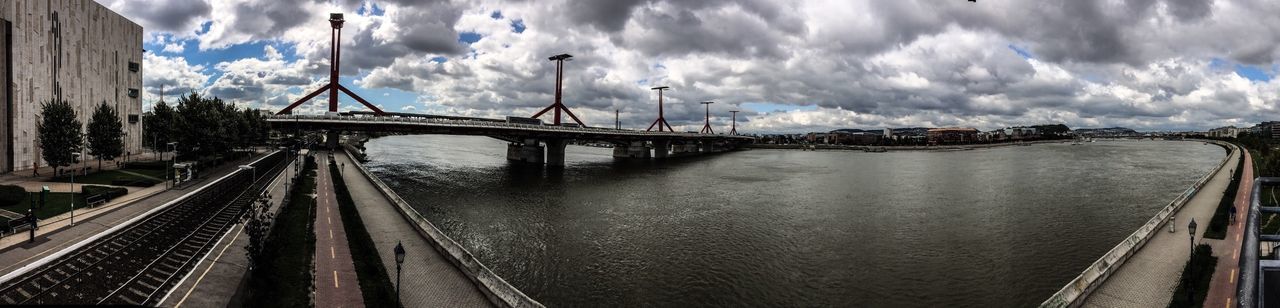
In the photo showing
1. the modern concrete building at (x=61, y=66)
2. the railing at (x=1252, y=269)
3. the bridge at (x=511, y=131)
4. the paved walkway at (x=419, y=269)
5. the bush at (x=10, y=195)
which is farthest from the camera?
the bridge at (x=511, y=131)

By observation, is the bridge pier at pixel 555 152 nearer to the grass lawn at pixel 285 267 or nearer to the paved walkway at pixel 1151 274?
the grass lawn at pixel 285 267

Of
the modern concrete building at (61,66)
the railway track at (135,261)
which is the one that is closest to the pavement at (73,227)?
the railway track at (135,261)

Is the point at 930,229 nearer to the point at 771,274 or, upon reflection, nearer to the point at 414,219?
the point at 771,274

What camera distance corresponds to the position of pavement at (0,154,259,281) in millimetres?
23281

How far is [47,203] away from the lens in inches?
1355

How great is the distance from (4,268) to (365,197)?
2419cm

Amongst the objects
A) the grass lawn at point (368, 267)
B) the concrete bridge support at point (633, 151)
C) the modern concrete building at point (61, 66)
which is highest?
the modern concrete building at point (61, 66)

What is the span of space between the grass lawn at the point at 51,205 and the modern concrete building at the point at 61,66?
47.7 feet

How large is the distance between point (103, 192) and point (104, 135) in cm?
1632

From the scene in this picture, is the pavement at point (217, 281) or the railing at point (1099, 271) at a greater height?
the railing at point (1099, 271)

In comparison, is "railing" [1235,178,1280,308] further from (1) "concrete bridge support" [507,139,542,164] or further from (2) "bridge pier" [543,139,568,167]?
→ (1) "concrete bridge support" [507,139,542,164]

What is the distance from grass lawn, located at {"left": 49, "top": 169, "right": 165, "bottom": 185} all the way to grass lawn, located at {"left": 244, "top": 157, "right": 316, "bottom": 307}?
22604 mm

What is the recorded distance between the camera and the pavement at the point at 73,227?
23.3m

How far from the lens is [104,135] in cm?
4884
